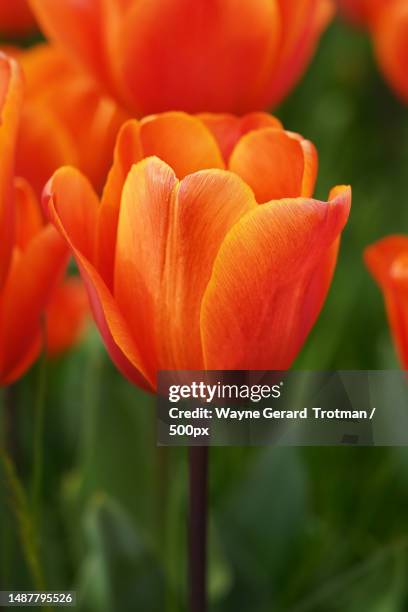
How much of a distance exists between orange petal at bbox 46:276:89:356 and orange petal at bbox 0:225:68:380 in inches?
6.3

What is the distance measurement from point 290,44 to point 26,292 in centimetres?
20

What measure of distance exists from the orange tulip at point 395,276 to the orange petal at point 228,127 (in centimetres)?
6

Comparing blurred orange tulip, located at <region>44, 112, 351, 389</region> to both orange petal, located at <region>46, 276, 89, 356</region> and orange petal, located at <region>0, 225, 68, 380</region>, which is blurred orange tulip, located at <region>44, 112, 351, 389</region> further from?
orange petal, located at <region>46, 276, 89, 356</region>

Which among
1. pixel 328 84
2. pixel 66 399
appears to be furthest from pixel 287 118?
pixel 66 399

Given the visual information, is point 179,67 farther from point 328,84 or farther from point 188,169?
point 328,84

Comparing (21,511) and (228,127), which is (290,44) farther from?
(21,511)

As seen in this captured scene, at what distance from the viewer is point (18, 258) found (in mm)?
366

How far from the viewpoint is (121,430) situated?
0.59 meters

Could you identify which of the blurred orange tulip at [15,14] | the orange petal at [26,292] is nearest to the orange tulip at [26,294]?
the orange petal at [26,292]

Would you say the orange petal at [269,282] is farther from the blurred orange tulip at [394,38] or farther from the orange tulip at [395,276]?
the blurred orange tulip at [394,38]

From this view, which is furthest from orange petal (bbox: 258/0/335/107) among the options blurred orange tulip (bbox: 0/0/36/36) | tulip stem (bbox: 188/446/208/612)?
blurred orange tulip (bbox: 0/0/36/36)

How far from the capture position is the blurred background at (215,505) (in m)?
0.46

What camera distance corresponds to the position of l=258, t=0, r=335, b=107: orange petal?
18.7 inches

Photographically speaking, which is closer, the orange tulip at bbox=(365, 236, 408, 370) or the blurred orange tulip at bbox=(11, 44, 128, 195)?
the orange tulip at bbox=(365, 236, 408, 370)
